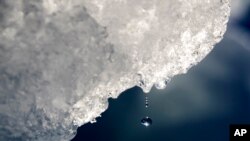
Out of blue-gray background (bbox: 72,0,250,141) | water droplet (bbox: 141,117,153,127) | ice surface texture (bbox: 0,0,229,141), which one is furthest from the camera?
water droplet (bbox: 141,117,153,127)

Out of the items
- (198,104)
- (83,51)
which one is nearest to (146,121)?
(198,104)

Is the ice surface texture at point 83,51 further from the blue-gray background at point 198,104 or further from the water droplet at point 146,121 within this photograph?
the water droplet at point 146,121

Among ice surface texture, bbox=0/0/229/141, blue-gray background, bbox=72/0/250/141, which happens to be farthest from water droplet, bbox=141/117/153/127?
ice surface texture, bbox=0/0/229/141

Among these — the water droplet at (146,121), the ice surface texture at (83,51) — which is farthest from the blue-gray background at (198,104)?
the ice surface texture at (83,51)

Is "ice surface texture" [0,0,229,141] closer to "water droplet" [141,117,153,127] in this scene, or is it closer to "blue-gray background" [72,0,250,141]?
"blue-gray background" [72,0,250,141]

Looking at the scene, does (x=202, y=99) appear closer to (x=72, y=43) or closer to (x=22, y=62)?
(x=72, y=43)
